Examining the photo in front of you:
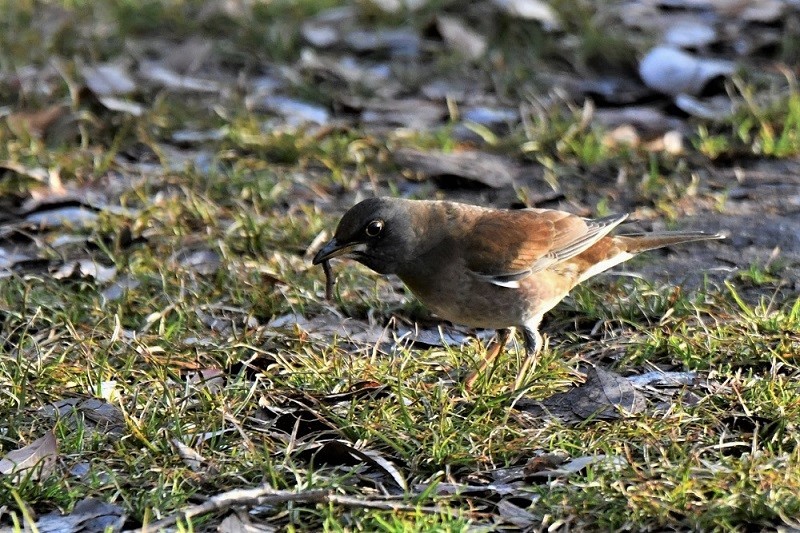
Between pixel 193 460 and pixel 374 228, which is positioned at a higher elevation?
pixel 374 228

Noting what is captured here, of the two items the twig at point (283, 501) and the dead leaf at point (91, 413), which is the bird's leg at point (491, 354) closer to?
the twig at point (283, 501)

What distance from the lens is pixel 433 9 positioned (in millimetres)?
10594

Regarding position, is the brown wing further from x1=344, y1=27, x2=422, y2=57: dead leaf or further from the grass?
x1=344, y1=27, x2=422, y2=57: dead leaf

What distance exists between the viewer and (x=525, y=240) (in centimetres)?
590

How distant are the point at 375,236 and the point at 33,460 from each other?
1820 mm

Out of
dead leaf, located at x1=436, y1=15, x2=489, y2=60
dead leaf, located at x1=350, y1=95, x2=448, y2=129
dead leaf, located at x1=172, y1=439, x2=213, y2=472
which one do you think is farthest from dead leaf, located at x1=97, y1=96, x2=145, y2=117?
dead leaf, located at x1=172, y1=439, x2=213, y2=472

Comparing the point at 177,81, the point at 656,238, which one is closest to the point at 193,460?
the point at 656,238

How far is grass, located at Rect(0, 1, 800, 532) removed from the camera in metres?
4.38

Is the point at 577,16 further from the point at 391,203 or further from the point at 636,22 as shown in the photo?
the point at 391,203

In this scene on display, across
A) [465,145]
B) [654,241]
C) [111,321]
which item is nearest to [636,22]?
[465,145]

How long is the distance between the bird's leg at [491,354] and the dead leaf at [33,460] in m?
1.70

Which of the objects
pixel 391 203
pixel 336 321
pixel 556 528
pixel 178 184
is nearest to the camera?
pixel 556 528

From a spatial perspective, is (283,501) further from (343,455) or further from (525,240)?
(525,240)

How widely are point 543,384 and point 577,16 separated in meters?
5.59
